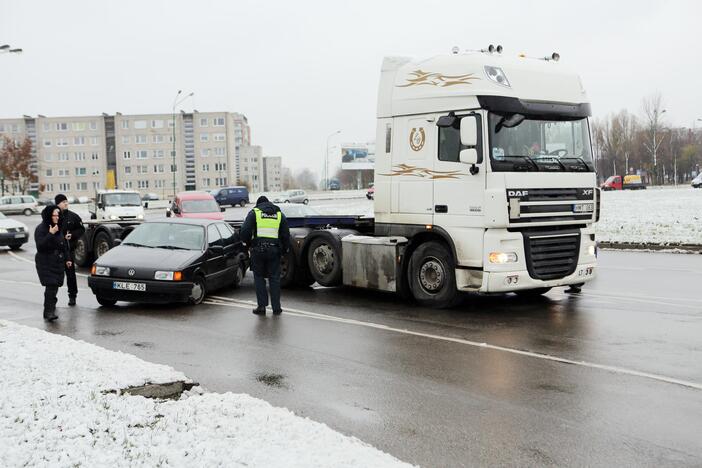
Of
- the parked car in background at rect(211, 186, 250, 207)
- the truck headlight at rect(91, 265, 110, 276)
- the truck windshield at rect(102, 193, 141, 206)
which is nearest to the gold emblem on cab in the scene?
the truck headlight at rect(91, 265, 110, 276)

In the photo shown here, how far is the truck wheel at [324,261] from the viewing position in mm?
11945

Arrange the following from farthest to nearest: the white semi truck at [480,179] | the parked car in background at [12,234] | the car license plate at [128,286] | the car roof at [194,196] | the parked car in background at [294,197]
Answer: the parked car in background at [294,197]
the car roof at [194,196]
the parked car in background at [12,234]
the car license plate at [128,286]
the white semi truck at [480,179]

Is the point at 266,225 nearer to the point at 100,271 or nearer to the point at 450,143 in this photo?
the point at 100,271

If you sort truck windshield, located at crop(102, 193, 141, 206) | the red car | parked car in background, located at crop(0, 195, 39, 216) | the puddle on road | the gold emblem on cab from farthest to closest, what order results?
parked car in background, located at crop(0, 195, 39, 216) < truck windshield, located at crop(102, 193, 141, 206) < the red car < the gold emblem on cab < the puddle on road

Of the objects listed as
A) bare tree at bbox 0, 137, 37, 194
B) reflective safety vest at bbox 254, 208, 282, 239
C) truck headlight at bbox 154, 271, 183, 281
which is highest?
bare tree at bbox 0, 137, 37, 194

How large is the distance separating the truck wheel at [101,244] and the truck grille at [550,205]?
435 inches

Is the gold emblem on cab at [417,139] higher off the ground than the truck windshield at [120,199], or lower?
higher

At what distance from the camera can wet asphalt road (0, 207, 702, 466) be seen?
4.82 m

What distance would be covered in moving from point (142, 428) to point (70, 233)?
333 inches

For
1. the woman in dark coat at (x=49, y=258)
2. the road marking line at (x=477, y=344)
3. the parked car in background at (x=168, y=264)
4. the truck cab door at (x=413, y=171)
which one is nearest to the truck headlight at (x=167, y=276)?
the parked car in background at (x=168, y=264)

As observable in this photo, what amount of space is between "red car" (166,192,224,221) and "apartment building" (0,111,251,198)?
347 ft

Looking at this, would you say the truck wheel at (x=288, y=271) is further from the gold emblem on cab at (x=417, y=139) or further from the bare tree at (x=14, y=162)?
the bare tree at (x=14, y=162)

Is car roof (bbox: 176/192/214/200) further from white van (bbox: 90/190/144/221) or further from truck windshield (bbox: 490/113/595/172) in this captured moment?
truck windshield (bbox: 490/113/595/172)

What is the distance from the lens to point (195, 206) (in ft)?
88.4
